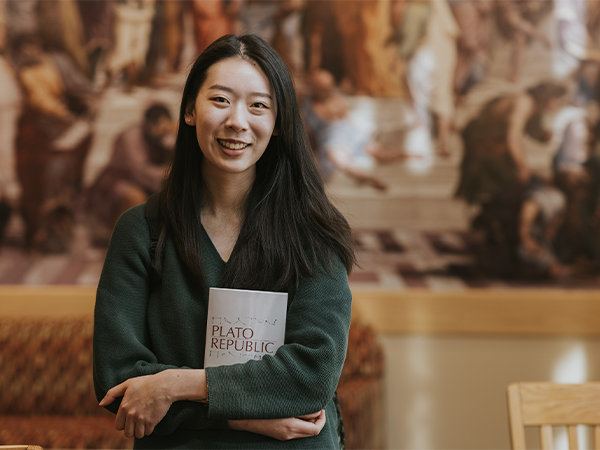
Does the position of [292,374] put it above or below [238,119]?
below

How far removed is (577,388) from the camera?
164 centimetres

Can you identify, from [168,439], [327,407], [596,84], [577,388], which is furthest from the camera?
[596,84]

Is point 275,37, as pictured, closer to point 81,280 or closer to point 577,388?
point 81,280

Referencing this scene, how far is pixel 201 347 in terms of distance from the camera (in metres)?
1.41

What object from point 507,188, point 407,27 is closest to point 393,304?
point 507,188

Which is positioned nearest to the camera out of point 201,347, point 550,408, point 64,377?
point 201,347

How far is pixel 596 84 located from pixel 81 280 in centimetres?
383

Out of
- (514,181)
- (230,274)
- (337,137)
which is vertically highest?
(337,137)

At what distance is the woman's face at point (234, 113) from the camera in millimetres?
1409

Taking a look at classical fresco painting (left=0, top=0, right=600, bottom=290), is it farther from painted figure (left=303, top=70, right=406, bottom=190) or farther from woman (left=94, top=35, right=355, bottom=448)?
woman (left=94, top=35, right=355, bottom=448)

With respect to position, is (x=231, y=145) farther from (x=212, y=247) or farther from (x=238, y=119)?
(x=212, y=247)

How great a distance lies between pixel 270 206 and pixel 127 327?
49 cm

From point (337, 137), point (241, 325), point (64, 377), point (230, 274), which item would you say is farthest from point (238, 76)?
point (64, 377)

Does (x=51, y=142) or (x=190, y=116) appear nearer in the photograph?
(x=190, y=116)
